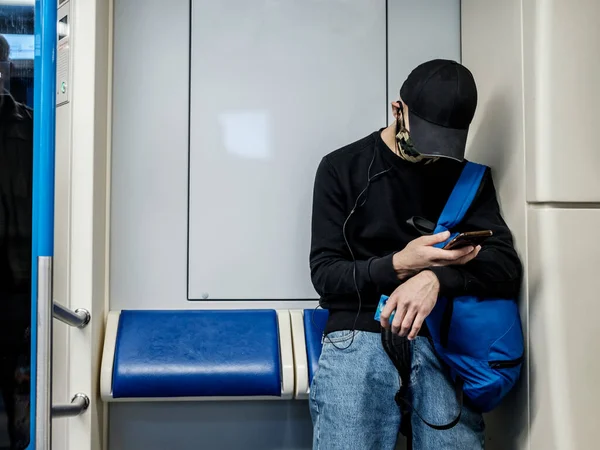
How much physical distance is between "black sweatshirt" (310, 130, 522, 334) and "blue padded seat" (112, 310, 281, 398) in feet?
1.18

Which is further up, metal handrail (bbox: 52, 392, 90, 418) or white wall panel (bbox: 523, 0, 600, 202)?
white wall panel (bbox: 523, 0, 600, 202)

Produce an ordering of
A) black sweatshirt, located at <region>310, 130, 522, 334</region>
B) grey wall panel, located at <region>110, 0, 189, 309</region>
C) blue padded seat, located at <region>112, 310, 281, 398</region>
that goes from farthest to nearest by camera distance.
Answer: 1. grey wall panel, located at <region>110, 0, 189, 309</region>
2. blue padded seat, located at <region>112, 310, 281, 398</region>
3. black sweatshirt, located at <region>310, 130, 522, 334</region>

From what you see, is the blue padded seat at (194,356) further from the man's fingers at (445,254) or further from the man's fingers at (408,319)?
the man's fingers at (445,254)

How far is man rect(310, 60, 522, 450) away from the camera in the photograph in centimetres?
169

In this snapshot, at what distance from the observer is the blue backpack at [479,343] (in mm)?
1705

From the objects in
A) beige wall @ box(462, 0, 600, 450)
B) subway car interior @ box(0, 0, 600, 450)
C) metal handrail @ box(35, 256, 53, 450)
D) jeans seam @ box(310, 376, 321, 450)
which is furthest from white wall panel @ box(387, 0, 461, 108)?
metal handrail @ box(35, 256, 53, 450)

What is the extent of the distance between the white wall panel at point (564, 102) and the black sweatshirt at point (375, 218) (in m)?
0.20

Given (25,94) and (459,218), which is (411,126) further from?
(25,94)

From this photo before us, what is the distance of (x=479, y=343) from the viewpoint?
1.70 meters

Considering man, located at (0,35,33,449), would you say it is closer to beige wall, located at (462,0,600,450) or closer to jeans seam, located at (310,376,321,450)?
jeans seam, located at (310,376,321,450)

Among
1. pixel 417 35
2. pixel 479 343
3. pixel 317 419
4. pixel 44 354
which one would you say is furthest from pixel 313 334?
pixel 417 35

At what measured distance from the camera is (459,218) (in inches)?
72.4

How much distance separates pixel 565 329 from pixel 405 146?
2.46 feet

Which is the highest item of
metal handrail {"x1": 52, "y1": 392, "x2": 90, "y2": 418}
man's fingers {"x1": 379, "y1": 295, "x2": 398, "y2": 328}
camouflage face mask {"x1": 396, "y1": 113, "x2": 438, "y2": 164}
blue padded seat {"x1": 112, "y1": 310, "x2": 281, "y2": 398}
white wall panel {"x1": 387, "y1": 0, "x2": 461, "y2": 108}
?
white wall panel {"x1": 387, "y1": 0, "x2": 461, "y2": 108}
